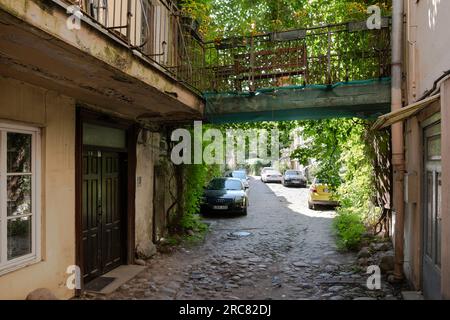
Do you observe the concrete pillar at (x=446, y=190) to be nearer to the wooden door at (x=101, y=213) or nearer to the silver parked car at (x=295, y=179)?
the wooden door at (x=101, y=213)

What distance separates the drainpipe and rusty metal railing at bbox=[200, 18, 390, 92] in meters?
0.90

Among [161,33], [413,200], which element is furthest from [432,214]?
[161,33]

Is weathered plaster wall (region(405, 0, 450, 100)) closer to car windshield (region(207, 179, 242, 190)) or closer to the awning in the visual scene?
the awning

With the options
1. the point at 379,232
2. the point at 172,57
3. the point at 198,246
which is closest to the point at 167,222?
the point at 198,246

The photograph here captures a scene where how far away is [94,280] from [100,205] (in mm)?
1295

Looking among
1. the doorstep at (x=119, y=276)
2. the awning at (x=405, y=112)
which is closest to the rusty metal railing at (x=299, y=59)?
the awning at (x=405, y=112)

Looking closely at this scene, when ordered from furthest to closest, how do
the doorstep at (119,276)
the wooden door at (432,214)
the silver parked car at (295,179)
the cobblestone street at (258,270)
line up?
the silver parked car at (295,179), the cobblestone street at (258,270), the doorstep at (119,276), the wooden door at (432,214)

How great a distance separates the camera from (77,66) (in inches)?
160

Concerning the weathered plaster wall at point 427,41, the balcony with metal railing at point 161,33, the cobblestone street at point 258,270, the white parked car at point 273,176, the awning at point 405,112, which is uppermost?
the balcony with metal railing at point 161,33

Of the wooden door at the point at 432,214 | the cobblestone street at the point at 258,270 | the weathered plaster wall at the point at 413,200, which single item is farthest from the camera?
A: the cobblestone street at the point at 258,270

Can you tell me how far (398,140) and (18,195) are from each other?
5927 millimetres

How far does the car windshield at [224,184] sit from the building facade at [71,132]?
7.96 m

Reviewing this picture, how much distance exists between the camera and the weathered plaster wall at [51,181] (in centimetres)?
446
